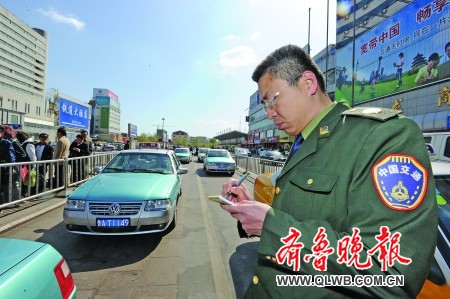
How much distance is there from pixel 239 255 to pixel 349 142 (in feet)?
12.6

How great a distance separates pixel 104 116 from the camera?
10862cm

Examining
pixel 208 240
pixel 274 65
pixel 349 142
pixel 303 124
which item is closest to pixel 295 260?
pixel 349 142

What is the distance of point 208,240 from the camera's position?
17.0ft

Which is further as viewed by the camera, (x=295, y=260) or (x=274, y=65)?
(x=274, y=65)

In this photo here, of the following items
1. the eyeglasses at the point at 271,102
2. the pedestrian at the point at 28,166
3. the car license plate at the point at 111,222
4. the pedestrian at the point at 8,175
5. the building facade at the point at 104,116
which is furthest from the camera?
the building facade at the point at 104,116

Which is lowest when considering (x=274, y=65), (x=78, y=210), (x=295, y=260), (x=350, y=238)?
(x=78, y=210)

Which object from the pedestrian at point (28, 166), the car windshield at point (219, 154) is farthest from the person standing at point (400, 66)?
the pedestrian at point (28, 166)

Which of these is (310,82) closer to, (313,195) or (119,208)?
(313,195)

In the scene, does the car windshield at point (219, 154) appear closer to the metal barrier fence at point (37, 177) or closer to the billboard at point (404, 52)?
the metal barrier fence at point (37, 177)

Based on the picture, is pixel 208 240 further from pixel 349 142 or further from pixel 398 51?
pixel 398 51

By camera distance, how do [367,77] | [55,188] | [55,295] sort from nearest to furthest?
[55,295] → [55,188] → [367,77]

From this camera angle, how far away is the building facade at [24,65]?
69.5 m

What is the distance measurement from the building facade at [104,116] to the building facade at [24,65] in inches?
760

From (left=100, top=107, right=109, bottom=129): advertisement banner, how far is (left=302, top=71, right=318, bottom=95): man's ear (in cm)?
11550
